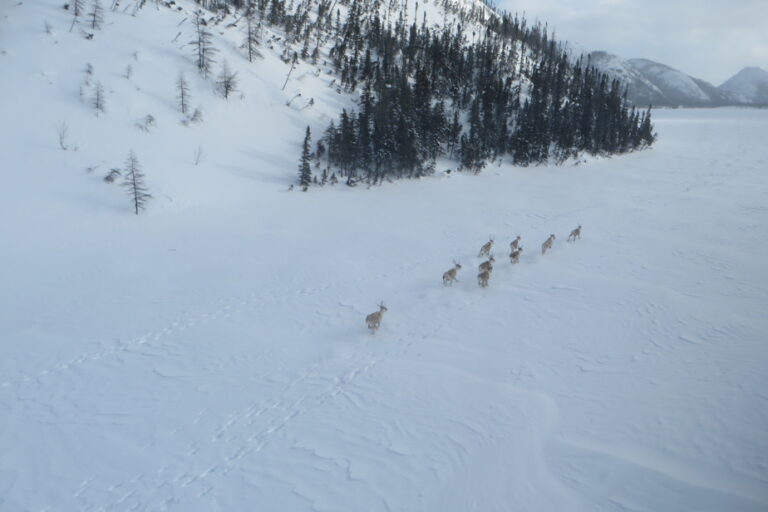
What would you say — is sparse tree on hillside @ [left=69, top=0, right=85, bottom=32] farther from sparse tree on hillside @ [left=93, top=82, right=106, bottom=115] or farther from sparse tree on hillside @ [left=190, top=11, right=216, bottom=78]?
sparse tree on hillside @ [left=93, top=82, right=106, bottom=115]

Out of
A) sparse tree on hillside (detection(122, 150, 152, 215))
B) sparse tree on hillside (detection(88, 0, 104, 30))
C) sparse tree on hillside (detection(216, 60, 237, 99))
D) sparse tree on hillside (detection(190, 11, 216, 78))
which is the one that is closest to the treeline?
sparse tree on hillside (detection(216, 60, 237, 99))

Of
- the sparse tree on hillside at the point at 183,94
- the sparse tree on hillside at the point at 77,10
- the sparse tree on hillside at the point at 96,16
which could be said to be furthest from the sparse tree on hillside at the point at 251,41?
the sparse tree on hillside at the point at 77,10

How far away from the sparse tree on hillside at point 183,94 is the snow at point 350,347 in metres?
6.34

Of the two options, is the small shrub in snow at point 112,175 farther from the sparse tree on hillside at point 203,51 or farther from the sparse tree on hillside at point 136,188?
the sparse tree on hillside at point 203,51

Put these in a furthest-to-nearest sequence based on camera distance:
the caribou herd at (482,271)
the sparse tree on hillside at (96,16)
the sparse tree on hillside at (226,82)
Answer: the sparse tree on hillside at (226,82)
the sparse tree on hillside at (96,16)
the caribou herd at (482,271)

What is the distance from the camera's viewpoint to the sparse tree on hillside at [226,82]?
40.5 m

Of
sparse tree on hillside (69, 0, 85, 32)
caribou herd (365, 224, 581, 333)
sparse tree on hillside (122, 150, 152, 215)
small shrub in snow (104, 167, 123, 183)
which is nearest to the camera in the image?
caribou herd (365, 224, 581, 333)

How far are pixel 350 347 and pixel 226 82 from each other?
3736 centimetres

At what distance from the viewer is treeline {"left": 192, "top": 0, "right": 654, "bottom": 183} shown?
4162cm

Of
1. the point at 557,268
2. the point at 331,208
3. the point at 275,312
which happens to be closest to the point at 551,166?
the point at 331,208

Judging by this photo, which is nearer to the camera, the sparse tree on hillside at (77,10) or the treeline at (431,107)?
the sparse tree on hillside at (77,10)

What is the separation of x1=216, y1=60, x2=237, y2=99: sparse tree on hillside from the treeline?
10.2 m

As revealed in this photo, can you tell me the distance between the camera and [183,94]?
3638 centimetres

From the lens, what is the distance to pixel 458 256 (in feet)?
66.4
